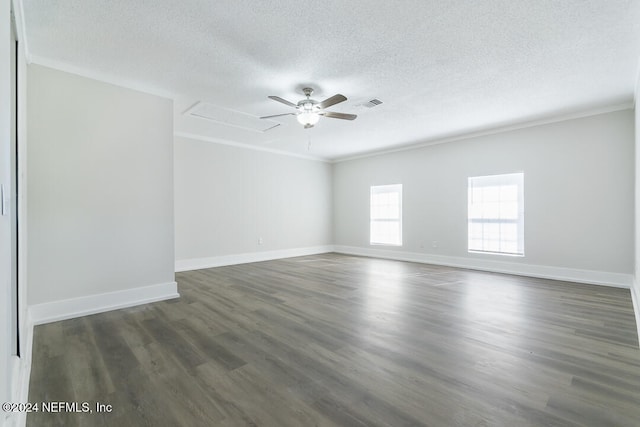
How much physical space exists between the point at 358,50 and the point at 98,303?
3.87 meters

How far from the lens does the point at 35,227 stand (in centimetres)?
287

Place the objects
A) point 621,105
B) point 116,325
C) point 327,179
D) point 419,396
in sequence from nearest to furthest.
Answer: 1. point 419,396
2. point 116,325
3. point 621,105
4. point 327,179

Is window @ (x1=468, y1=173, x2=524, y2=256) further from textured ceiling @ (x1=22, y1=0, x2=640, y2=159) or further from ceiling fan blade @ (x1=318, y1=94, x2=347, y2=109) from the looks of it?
ceiling fan blade @ (x1=318, y1=94, x2=347, y2=109)

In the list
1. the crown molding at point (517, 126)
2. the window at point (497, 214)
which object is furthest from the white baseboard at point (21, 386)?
the crown molding at point (517, 126)

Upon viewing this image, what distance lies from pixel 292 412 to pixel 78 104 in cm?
376

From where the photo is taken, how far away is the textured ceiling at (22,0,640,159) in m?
2.23

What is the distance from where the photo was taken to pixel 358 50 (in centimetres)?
276

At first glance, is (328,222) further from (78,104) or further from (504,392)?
(504,392)

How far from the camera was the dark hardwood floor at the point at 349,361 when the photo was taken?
1574mm

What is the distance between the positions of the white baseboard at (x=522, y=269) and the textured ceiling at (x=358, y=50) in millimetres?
2557

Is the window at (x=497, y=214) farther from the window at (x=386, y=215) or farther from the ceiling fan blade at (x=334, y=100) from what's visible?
the ceiling fan blade at (x=334, y=100)

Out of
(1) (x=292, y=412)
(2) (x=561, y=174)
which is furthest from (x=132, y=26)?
(2) (x=561, y=174)

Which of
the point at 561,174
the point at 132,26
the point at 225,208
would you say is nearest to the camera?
the point at 132,26

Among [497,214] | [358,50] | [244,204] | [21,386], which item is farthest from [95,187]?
[497,214]
